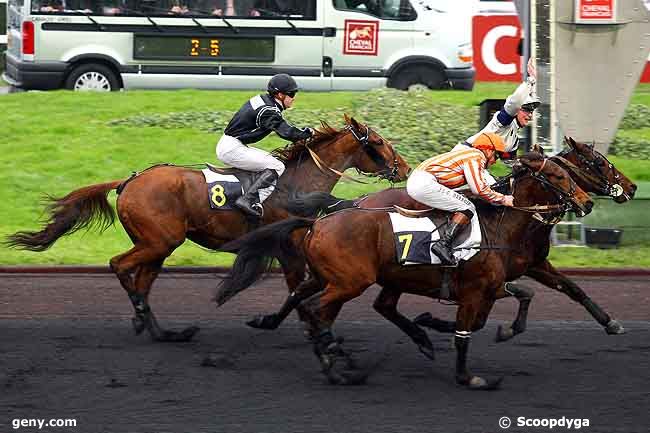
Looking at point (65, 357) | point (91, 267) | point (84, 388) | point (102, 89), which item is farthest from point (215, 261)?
→ point (102, 89)

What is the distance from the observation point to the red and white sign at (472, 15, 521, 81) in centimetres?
2361

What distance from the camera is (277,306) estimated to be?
11961 mm

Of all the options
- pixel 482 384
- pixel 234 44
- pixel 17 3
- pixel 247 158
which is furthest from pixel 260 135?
pixel 17 3

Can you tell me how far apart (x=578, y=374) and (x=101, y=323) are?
4.35 m

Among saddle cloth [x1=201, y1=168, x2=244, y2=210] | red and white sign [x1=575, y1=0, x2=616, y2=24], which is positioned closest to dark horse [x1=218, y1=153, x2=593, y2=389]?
saddle cloth [x1=201, y1=168, x2=244, y2=210]

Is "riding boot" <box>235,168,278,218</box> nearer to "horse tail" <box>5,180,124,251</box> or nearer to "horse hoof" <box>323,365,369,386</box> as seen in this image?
"horse tail" <box>5,180,124,251</box>

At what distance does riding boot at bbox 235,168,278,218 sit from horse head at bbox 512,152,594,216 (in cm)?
244

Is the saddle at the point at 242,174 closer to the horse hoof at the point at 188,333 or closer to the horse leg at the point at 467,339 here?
the horse hoof at the point at 188,333

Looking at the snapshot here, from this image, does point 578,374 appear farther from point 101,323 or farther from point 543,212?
point 101,323

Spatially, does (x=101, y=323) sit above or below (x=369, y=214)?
below

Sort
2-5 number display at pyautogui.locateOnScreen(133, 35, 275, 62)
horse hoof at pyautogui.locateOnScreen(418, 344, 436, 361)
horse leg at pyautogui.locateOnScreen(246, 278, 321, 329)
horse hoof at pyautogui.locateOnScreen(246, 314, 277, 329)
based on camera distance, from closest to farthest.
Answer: horse hoof at pyautogui.locateOnScreen(418, 344, 436, 361)
horse leg at pyautogui.locateOnScreen(246, 278, 321, 329)
horse hoof at pyautogui.locateOnScreen(246, 314, 277, 329)
2-5 number display at pyautogui.locateOnScreen(133, 35, 275, 62)

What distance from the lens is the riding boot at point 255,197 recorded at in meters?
10.6

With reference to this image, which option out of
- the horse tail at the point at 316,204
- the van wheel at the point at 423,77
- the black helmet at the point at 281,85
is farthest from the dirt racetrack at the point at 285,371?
the van wheel at the point at 423,77

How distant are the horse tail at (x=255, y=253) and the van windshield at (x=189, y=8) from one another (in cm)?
1179
